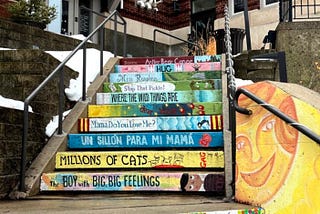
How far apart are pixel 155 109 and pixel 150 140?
0.73 m

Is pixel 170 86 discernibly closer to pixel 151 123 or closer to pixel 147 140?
pixel 151 123

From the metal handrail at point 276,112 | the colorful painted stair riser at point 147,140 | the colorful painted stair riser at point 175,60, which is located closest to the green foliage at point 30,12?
the colorful painted stair riser at point 175,60

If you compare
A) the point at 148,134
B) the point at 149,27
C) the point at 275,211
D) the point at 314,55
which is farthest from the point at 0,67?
the point at 149,27

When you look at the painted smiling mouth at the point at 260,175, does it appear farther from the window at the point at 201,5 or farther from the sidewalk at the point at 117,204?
the window at the point at 201,5

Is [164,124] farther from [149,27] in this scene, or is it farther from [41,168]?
[149,27]

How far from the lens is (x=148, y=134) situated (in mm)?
5023

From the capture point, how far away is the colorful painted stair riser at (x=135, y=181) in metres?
4.22

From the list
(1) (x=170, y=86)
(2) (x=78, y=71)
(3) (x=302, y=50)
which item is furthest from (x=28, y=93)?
(3) (x=302, y=50)

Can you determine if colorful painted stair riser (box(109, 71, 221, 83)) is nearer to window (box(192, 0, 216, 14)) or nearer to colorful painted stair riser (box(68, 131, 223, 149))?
colorful painted stair riser (box(68, 131, 223, 149))

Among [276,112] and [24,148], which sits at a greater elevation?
[276,112]

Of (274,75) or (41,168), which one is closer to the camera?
(41,168)

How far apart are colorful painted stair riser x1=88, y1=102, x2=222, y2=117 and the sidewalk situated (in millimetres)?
1542

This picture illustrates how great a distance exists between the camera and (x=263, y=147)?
3.37 meters

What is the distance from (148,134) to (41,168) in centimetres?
122
